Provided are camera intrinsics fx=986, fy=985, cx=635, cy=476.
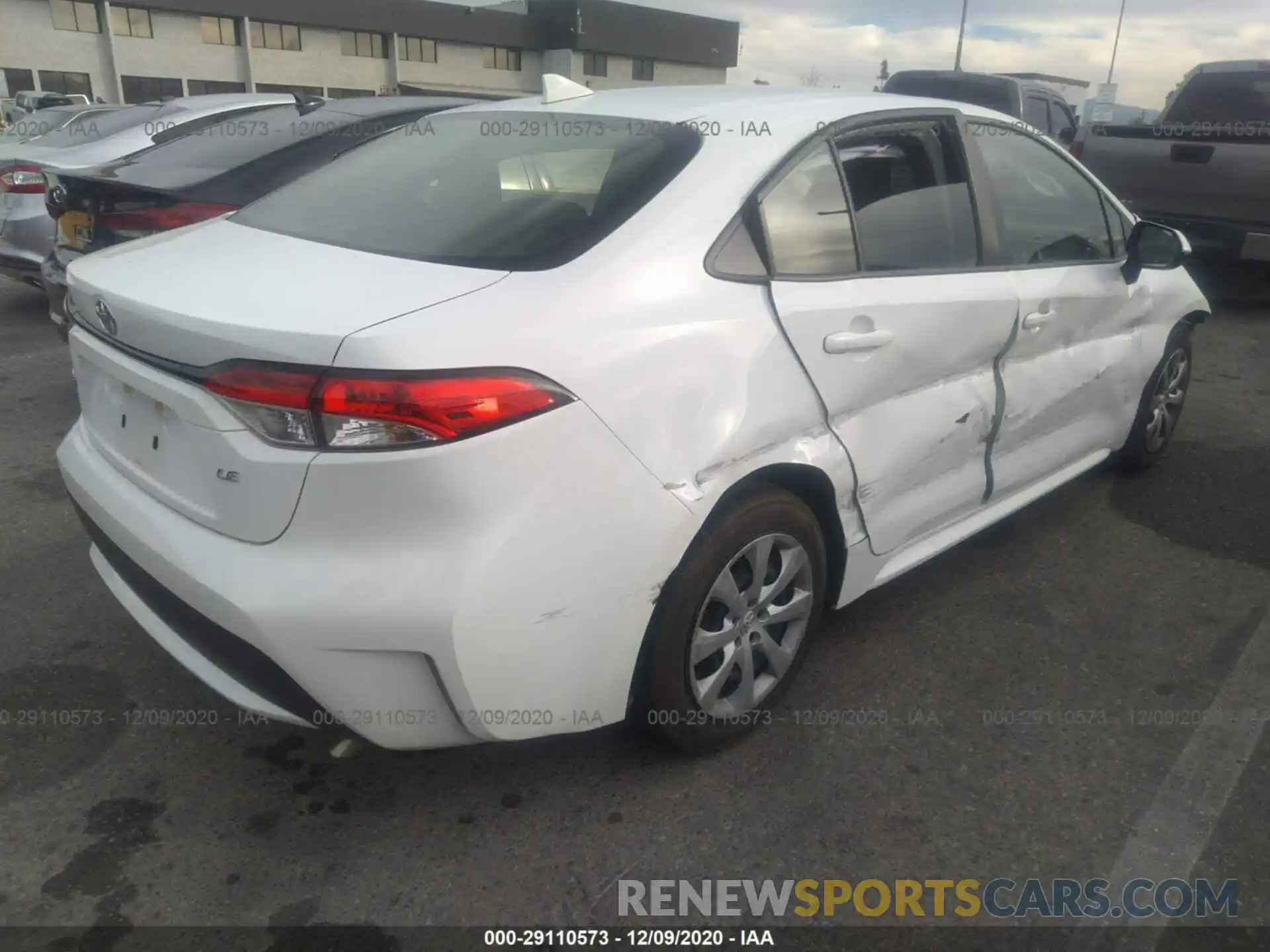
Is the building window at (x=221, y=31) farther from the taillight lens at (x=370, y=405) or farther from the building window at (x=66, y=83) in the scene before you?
the taillight lens at (x=370, y=405)

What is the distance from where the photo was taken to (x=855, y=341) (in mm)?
2559

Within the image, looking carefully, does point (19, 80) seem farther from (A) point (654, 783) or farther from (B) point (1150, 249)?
(A) point (654, 783)

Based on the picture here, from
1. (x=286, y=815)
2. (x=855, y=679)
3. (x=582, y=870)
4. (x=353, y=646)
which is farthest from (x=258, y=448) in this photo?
(x=855, y=679)

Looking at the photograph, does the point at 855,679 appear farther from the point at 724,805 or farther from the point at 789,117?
the point at 789,117

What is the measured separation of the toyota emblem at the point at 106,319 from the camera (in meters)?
2.23

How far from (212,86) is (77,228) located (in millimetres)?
45931

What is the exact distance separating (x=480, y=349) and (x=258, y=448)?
0.47 metres

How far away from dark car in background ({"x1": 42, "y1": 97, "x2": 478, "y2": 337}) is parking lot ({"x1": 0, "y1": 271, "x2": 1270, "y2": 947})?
1781 millimetres

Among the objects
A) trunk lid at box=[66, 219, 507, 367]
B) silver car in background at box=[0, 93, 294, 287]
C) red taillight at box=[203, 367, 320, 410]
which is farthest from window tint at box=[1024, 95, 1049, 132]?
red taillight at box=[203, 367, 320, 410]

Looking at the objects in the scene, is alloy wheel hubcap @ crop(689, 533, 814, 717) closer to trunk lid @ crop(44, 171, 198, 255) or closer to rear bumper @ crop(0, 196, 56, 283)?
trunk lid @ crop(44, 171, 198, 255)

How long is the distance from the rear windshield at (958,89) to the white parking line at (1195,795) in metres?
8.78

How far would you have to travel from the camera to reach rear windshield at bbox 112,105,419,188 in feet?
15.7

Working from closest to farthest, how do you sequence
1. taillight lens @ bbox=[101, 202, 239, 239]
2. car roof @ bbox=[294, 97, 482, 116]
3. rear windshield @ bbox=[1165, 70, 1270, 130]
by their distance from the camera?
1. taillight lens @ bbox=[101, 202, 239, 239]
2. car roof @ bbox=[294, 97, 482, 116]
3. rear windshield @ bbox=[1165, 70, 1270, 130]

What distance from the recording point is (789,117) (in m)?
2.66
